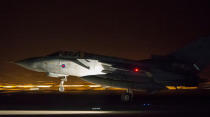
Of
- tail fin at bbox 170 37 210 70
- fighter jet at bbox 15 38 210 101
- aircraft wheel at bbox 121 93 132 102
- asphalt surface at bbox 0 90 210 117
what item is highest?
tail fin at bbox 170 37 210 70

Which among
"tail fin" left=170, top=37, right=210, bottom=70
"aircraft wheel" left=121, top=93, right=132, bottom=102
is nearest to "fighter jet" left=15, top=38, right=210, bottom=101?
"aircraft wheel" left=121, top=93, right=132, bottom=102

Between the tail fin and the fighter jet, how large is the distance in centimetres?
72

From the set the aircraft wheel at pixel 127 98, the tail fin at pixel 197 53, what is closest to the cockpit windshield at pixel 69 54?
the aircraft wheel at pixel 127 98

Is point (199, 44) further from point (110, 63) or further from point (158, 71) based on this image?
point (110, 63)

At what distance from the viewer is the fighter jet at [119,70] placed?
39.9 feet

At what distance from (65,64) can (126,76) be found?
131 inches

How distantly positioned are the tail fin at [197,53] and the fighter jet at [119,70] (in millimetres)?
Result: 718

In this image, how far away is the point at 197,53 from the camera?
1565 centimetres

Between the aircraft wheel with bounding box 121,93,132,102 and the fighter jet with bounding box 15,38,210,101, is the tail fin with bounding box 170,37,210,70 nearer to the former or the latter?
the fighter jet with bounding box 15,38,210,101

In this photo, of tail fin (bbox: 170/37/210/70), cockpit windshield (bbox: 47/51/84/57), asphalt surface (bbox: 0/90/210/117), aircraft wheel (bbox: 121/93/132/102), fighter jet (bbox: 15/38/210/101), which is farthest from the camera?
tail fin (bbox: 170/37/210/70)

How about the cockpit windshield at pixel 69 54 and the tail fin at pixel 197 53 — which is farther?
the tail fin at pixel 197 53

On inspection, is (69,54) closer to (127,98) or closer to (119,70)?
(119,70)

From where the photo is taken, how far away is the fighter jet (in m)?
12.2

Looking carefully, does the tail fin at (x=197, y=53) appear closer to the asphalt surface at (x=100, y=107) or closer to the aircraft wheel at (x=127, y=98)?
the asphalt surface at (x=100, y=107)
